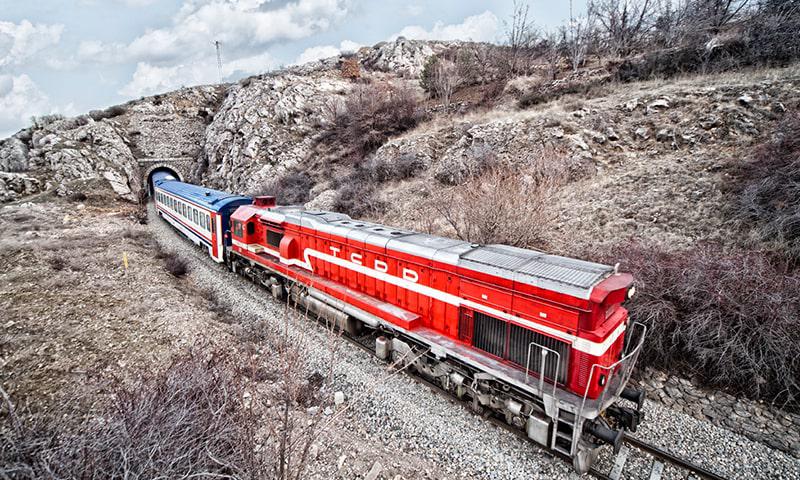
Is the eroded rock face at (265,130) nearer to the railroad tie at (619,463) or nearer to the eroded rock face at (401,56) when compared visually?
the eroded rock face at (401,56)

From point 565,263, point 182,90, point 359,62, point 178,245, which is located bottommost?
point 178,245

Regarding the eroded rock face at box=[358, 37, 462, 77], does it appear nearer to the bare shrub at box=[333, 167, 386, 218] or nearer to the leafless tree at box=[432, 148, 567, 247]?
the bare shrub at box=[333, 167, 386, 218]

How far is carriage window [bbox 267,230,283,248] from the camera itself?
38.0 ft

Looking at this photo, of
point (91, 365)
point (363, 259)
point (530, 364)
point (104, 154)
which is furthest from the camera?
point (104, 154)

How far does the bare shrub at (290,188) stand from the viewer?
2395cm

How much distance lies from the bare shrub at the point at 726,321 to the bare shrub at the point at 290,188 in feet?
65.2

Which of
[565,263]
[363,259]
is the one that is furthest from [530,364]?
[363,259]

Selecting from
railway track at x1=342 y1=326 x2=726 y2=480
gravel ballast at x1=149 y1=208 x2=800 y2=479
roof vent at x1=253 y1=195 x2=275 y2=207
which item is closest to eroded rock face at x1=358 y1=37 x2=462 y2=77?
roof vent at x1=253 y1=195 x2=275 y2=207

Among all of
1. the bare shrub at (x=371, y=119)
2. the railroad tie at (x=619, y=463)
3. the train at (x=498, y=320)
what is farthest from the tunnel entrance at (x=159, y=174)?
the railroad tie at (x=619, y=463)

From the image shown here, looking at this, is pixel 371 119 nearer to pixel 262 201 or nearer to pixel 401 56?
pixel 262 201

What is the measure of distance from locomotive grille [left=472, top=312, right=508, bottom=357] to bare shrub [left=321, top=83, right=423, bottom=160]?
21.4m

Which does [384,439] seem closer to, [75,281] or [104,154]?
[75,281]

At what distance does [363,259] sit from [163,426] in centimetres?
534

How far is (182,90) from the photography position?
45250 mm
